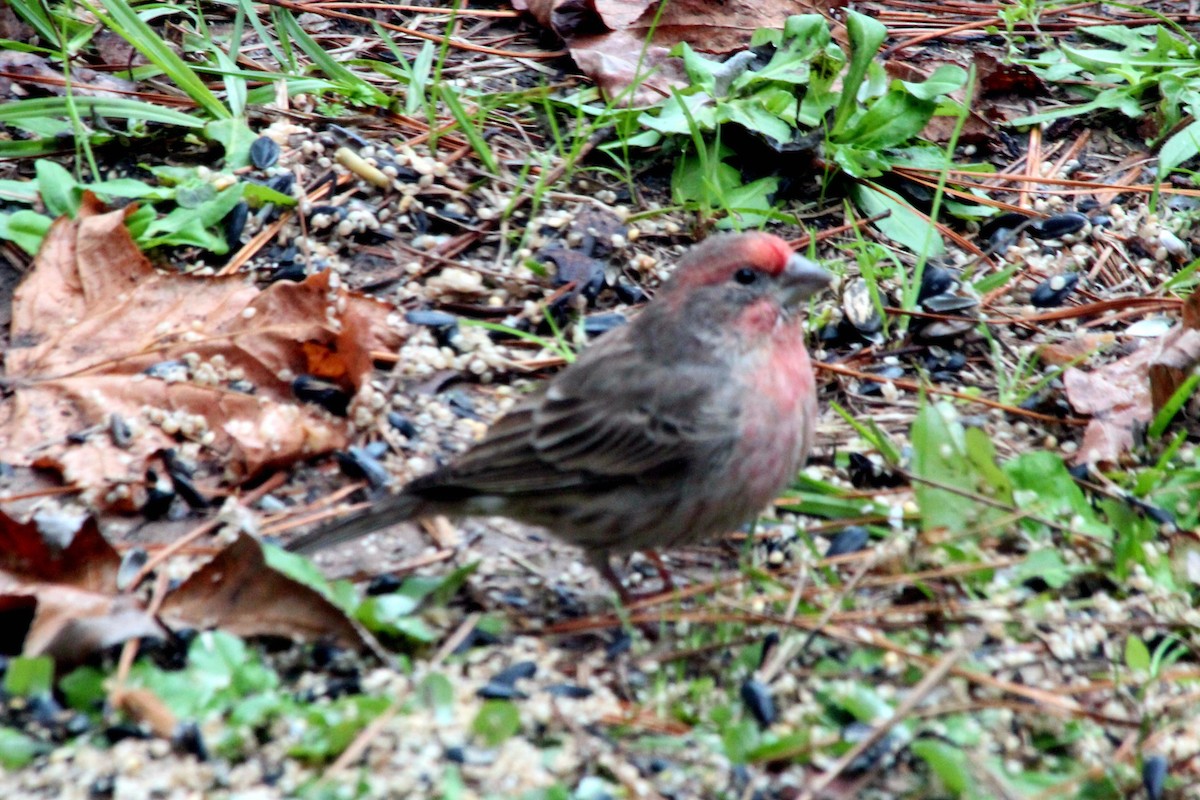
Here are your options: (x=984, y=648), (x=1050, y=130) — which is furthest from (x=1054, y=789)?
(x=1050, y=130)

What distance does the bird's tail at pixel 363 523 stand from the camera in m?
3.87

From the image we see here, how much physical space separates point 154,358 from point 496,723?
2.00 m

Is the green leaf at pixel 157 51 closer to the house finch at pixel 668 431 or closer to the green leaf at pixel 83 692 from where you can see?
the house finch at pixel 668 431

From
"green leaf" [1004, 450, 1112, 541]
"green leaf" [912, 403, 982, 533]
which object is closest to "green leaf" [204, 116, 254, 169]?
"green leaf" [912, 403, 982, 533]

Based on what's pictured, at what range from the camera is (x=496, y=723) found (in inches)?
130

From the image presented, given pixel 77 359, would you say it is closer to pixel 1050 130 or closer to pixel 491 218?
pixel 491 218

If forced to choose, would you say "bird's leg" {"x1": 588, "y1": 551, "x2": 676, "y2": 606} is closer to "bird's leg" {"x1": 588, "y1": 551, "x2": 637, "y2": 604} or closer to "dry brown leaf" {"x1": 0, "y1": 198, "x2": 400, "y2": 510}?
"bird's leg" {"x1": 588, "y1": 551, "x2": 637, "y2": 604}

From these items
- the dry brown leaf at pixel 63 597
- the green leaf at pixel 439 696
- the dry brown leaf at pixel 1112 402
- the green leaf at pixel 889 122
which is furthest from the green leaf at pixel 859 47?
the dry brown leaf at pixel 63 597

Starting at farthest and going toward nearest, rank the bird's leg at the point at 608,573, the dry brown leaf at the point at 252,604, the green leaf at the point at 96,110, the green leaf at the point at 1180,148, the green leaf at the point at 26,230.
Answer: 1. the green leaf at the point at 1180,148
2. the green leaf at the point at 96,110
3. the green leaf at the point at 26,230
4. the bird's leg at the point at 608,573
5. the dry brown leaf at the point at 252,604

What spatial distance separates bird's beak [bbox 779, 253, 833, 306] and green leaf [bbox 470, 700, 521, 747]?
1542 millimetres

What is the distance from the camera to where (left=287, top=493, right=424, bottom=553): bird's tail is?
387cm

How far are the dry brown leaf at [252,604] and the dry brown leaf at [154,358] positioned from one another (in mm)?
654

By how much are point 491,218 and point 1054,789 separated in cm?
303

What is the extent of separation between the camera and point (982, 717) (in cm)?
350
